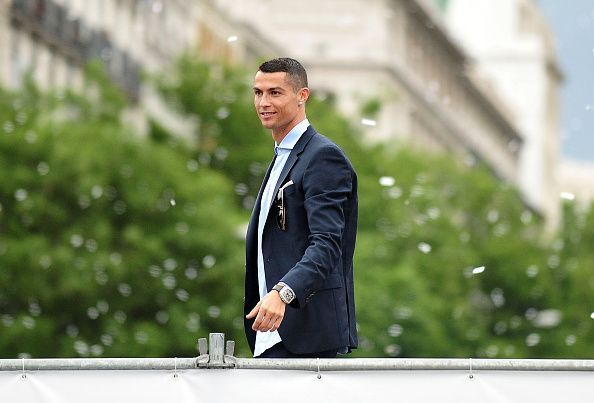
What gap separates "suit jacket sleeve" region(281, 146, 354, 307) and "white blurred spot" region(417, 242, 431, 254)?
38345 mm

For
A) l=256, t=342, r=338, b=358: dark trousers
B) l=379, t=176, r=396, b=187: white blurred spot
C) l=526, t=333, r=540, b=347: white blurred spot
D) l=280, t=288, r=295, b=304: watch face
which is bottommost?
l=526, t=333, r=540, b=347: white blurred spot

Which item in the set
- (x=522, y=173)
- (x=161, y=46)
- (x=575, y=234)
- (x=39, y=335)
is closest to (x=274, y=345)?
(x=39, y=335)

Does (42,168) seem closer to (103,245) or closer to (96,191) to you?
(96,191)

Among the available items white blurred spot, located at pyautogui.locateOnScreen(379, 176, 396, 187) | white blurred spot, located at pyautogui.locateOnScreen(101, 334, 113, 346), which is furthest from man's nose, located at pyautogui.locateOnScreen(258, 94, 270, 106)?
white blurred spot, located at pyautogui.locateOnScreen(379, 176, 396, 187)

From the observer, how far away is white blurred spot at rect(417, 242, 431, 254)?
45372 millimetres

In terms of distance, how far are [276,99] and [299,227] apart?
0.42 meters

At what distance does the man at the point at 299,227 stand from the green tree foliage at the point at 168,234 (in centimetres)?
2488

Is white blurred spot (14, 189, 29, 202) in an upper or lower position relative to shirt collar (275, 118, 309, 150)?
upper

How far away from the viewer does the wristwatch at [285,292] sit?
6.43 metres

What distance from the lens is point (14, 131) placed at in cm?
3419

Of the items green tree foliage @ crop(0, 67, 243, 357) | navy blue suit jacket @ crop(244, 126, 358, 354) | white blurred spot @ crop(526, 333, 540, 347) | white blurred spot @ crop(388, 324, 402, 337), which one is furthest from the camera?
white blurred spot @ crop(526, 333, 540, 347)

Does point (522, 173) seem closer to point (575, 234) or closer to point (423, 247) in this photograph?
point (575, 234)

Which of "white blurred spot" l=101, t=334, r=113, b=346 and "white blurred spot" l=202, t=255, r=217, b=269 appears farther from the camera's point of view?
"white blurred spot" l=202, t=255, r=217, b=269

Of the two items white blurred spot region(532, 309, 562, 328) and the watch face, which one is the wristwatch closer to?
the watch face
